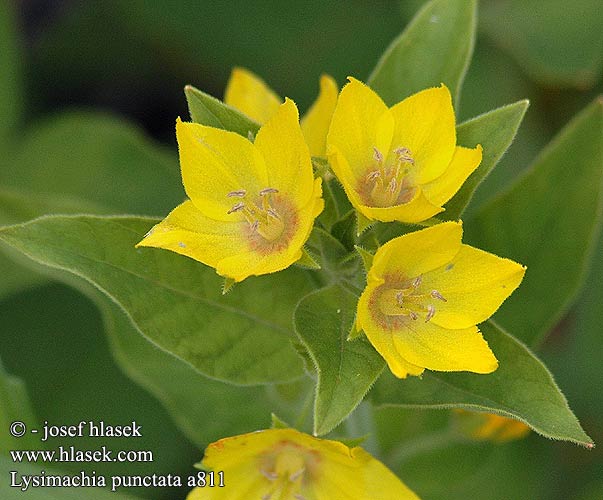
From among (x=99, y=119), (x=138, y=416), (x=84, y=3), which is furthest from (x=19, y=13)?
(x=138, y=416)

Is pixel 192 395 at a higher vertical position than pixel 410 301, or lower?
lower

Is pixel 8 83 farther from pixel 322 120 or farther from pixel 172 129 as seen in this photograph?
pixel 322 120

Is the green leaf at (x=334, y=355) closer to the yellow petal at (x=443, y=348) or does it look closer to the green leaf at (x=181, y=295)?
the yellow petal at (x=443, y=348)

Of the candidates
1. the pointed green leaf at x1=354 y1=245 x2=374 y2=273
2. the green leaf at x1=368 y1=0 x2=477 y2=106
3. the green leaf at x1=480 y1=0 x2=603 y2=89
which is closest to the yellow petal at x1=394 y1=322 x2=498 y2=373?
the pointed green leaf at x1=354 y1=245 x2=374 y2=273

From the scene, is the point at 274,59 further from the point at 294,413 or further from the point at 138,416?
the point at 294,413

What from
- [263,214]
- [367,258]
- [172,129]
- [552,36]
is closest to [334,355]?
[367,258]

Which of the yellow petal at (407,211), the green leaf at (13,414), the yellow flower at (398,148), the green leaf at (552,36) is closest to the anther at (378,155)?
the yellow flower at (398,148)

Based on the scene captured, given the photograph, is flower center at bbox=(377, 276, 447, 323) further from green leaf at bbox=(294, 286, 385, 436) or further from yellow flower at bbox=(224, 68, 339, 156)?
yellow flower at bbox=(224, 68, 339, 156)
